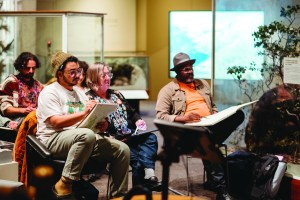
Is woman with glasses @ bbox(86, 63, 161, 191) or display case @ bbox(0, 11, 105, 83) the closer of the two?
woman with glasses @ bbox(86, 63, 161, 191)

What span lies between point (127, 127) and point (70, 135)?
77cm

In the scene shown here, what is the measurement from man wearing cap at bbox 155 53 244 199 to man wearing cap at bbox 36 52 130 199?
65 centimetres

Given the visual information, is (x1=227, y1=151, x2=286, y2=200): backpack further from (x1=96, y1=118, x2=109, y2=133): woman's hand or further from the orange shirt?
(x1=96, y1=118, x2=109, y2=133): woman's hand

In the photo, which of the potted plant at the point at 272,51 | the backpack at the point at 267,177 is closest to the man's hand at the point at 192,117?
the backpack at the point at 267,177

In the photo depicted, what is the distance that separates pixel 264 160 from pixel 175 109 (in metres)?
0.86

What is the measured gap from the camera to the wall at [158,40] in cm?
1113

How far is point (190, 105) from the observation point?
448 cm

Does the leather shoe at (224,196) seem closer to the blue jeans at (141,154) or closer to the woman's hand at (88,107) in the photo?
the blue jeans at (141,154)

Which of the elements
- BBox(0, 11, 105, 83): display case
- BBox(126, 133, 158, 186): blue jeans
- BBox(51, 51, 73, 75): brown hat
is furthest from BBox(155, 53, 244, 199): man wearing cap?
BBox(0, 11, 105, 83): display case

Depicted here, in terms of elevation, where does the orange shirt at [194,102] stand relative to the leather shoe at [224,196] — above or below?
above

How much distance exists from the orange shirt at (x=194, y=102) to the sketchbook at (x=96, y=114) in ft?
3.17

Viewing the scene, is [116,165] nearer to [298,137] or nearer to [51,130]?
[51,130]

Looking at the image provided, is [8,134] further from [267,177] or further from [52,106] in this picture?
[267,177]

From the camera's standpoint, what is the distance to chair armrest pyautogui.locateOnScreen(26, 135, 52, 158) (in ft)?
11.5
